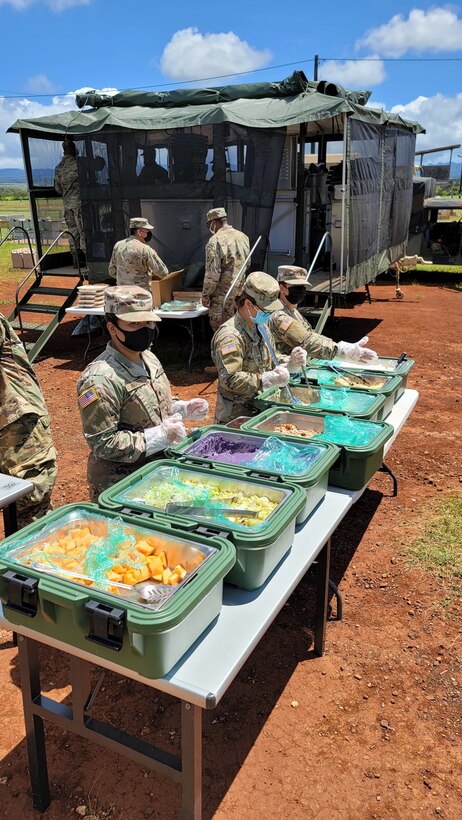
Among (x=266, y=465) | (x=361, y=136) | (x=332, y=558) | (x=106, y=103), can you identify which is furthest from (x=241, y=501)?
(x=106, y=103)

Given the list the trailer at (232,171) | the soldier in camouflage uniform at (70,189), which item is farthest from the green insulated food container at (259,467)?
the soldier in camouflage uniform at (70,189)

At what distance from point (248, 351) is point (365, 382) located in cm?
79

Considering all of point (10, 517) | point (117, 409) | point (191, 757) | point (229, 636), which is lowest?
point (191, 757)

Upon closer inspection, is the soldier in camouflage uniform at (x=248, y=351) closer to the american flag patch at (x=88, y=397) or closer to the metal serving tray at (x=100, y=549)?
the american flag patch at (x=88, y=397)

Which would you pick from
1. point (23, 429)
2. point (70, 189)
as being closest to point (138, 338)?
point (23, 429)

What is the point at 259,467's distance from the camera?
2.65 m

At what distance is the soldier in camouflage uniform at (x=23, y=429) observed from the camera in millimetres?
3100

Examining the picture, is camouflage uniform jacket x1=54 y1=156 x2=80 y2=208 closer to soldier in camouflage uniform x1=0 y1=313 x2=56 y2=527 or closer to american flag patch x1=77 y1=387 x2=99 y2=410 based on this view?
soldier in camouflage uniform x1=0 y1=313 x2=56 y2=527

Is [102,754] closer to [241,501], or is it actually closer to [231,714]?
[231,714]

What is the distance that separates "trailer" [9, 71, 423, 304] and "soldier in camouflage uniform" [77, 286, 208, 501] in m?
5.00

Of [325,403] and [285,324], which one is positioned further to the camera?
[285,324]

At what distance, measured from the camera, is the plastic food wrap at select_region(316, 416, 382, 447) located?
9.62ft

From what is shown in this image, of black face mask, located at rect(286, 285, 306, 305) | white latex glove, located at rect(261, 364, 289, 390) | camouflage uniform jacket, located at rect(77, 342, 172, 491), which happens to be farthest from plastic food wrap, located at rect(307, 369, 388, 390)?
camouflage uniform jacket, located at rect(77, 342, 172, 491)

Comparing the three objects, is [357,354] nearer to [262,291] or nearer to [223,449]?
[262,291]
